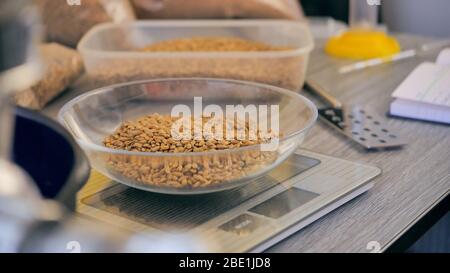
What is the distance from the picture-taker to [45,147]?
1.25 ft

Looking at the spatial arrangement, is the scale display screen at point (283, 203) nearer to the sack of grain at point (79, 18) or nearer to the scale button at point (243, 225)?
the scale button at point (243, 225)

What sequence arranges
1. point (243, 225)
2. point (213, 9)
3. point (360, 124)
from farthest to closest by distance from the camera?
point (213, 9) → point (360, 124) → point (243, 225)

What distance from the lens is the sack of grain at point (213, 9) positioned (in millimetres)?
908

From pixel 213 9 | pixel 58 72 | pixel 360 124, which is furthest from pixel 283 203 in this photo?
pixel 213 9

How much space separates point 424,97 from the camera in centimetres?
68

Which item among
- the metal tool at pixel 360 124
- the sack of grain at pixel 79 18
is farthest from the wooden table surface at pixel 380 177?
the sack of grain at pixel 79 18

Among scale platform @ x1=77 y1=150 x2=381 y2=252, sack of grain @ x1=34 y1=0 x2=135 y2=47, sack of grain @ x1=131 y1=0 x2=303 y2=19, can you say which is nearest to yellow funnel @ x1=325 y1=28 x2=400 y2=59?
sack of grain @ x1=131 y1=0 x2=303 y2=19

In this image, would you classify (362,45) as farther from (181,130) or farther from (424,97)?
(181,130)

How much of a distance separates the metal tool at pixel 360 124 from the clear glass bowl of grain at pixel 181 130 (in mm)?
97

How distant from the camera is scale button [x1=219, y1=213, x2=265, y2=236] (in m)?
0.44

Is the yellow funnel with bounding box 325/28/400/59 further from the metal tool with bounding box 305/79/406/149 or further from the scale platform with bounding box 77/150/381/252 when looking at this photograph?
the scale platform with bounding box 77/150/381/252

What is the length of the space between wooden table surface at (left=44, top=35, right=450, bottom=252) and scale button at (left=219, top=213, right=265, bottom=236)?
0.02 m

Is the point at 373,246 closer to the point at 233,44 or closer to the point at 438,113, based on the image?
the point at 438,113

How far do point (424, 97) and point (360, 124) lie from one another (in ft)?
0.24
